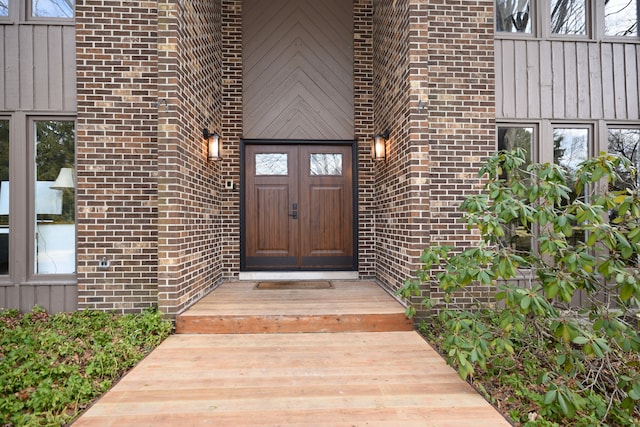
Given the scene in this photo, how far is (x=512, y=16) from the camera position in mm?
3814

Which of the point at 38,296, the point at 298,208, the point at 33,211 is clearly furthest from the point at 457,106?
the point at 38,296

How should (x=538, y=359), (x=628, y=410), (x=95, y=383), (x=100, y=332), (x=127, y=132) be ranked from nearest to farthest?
(x=628, y=410), (x=95, y=383), (x=538, y=359), (x=100, y=332), (x=127, y=132)

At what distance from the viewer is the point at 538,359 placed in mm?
2543

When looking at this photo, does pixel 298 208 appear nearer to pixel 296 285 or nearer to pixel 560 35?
pixel 296 285

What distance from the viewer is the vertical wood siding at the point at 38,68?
3459 millimetres

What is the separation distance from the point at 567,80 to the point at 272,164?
3.87 meters

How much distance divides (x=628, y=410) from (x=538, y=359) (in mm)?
670

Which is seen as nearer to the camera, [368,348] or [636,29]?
[368,348]

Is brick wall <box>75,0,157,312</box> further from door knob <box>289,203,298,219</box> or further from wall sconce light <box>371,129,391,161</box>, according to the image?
wall sconce light <box>371,129,391,161</box>

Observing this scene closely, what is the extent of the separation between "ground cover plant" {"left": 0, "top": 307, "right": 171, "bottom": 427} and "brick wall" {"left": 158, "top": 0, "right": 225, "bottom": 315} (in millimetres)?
392

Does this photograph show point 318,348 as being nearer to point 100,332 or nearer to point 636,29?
point 100,332

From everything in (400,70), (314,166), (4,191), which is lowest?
(4,191)

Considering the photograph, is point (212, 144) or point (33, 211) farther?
point (212, 144)

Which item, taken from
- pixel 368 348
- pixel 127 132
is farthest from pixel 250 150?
pixel 368 348
